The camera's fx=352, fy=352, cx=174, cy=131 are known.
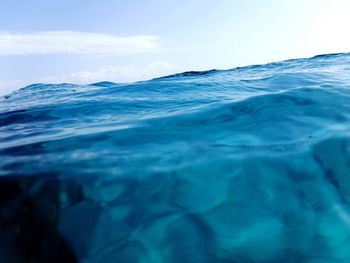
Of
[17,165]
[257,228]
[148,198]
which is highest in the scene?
[17,165]

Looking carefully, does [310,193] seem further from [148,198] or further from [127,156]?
[127,156]

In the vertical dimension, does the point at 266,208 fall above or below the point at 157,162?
below

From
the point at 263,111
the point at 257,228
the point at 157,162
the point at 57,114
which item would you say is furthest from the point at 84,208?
the point at 57,114

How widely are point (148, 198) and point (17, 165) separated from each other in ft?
3.94

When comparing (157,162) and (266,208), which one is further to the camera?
(157,162)

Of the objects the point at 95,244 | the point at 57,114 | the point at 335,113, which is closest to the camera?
the point at 95,244

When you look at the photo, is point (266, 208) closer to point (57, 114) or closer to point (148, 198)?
point (148, 198)

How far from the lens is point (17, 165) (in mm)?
2926

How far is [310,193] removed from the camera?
270 cm

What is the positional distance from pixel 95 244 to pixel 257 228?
1.06 m

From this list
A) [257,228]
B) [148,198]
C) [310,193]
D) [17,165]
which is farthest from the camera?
[17,165]

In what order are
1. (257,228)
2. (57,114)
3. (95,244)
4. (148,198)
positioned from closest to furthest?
(95,244) < (257,228) < (148,198) < (57,114)

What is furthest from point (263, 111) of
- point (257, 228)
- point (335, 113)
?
point (257, 228)

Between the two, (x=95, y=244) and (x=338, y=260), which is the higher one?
(x=95, y=244)
